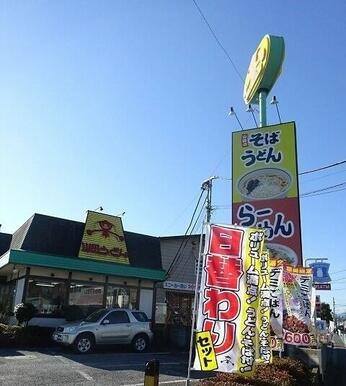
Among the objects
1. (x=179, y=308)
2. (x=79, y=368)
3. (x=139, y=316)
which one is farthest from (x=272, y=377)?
(x=179, y=308)

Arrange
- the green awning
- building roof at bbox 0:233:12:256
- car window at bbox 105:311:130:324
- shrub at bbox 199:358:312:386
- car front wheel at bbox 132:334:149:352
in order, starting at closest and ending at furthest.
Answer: shrub at bbox 199:358:312:386, car window at bbox 105:311:130:324, car front wheel at bbox 132:334:149:352, the green awning, building roof at bbox 0:233:12:256

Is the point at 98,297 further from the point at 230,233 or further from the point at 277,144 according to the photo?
the point at 230,233

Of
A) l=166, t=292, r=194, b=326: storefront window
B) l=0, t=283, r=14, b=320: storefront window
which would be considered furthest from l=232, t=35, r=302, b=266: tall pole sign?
l=166, t=292, r=194, b=326: storefront window

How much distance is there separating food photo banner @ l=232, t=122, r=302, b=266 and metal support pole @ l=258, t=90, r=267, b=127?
90cm

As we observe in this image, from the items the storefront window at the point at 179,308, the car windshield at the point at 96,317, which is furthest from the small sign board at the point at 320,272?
the car windshield at the point at 96,317

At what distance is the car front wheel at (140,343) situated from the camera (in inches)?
701

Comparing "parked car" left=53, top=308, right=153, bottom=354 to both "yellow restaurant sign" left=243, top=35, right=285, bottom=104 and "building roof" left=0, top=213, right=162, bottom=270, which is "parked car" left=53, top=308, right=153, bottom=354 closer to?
"building roof" left=0, top=213, right=162, bottom=270

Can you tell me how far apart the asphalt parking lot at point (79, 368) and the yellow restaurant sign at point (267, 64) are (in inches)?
368

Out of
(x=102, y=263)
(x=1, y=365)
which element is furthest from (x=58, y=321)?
(x=1, y=365)

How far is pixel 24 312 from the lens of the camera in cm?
1820

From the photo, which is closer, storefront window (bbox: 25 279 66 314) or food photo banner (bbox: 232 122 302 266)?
food photo banner (bbox: 232 122 302 266)

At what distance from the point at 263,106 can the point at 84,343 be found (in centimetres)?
1035

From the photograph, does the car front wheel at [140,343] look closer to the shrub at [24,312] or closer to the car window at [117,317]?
the car window at [117,317]

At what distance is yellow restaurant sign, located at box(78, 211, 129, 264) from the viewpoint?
21.1 meters
